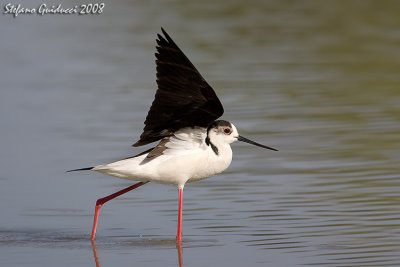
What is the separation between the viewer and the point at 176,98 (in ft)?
26.3

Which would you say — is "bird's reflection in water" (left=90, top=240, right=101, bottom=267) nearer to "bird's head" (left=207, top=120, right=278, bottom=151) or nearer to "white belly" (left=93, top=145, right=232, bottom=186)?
"white belly" (left=93, top=145, right=232, bottom=186)

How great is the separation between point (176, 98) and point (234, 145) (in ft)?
9.59

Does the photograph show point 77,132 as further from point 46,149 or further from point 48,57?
point 48,57

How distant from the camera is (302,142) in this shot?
1070cm

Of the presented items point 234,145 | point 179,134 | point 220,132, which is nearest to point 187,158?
point 179,134

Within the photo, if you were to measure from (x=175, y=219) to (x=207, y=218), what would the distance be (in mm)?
234

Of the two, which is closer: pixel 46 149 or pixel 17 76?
pixel 46 149

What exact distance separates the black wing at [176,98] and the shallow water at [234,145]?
2.27 feet

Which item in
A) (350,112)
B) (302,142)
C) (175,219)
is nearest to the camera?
(175,219)

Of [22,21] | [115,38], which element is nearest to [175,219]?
[115,38]

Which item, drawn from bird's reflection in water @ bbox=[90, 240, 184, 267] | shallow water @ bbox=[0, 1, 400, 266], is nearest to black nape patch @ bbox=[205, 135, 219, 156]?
shallow water @ bbox=[0, 1, 400, 266]

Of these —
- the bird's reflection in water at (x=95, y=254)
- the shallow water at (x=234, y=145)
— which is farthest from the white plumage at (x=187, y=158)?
the bird's reflection in water at (x=95, y=254)

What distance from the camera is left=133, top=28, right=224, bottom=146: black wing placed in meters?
7.86

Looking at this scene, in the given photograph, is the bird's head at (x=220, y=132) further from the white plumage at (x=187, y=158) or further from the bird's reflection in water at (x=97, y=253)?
the bird's reflection in water at (x=97, y=253)
